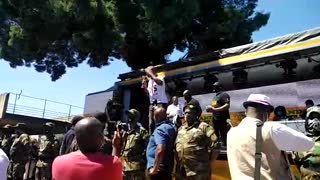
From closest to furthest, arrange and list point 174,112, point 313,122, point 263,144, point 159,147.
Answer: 1. point 263,144
2. point 313,122
3. point 159,147
4. point 174,112

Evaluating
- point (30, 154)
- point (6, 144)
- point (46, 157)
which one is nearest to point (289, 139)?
point (46, 157)

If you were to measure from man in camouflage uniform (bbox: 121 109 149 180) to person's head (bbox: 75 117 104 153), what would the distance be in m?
3.33

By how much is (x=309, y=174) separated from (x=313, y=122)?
51 cm

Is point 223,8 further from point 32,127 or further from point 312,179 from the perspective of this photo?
point 312,179

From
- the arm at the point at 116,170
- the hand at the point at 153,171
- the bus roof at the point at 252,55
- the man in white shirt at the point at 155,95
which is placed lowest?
the hand at the point at 153,171

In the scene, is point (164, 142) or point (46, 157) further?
point (46, 157)

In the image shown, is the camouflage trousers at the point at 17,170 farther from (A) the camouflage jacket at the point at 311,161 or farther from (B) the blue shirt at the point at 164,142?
(A) the camouflage jacket at the point at 311,161

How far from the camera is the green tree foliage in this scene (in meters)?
15.7

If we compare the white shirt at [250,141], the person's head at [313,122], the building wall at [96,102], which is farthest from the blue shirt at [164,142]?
the building wall at [96,102]

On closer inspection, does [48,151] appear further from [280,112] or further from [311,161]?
[311,161]

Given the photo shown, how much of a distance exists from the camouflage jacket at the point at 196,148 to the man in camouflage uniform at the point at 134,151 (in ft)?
3.16

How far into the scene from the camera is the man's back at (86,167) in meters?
2.71

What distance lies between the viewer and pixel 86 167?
2.71 meters

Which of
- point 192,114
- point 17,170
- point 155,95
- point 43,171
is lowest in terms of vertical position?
point 17,170
